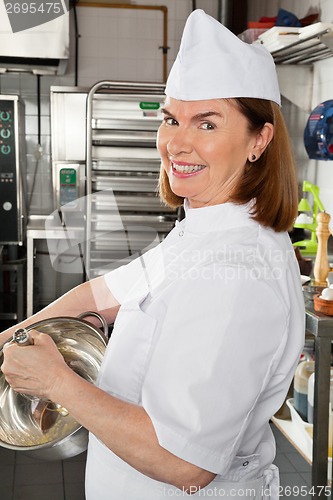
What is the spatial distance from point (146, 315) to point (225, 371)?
0.17m

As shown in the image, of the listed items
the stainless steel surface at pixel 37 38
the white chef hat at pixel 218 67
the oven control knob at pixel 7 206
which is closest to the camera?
the white chef hat at pixel 218 67

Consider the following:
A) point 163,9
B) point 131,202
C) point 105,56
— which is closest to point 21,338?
point 131,202

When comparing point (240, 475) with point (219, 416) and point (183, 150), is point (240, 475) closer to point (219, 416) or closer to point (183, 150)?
point (219, 416)

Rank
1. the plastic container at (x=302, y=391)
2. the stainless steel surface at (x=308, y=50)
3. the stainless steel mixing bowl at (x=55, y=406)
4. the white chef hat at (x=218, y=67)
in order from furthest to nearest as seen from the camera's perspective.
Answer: the stainless steel surface at (x=308, y=50)
the plastic container at (x=302, y=391)
the stainless steel mixing bowl at (x=55, y=406)
the white chef hat at (x=218, y=67)

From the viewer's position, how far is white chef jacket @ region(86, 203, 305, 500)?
2.97ft

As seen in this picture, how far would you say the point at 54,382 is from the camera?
957 mm

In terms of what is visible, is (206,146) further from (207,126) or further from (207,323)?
(207,323)

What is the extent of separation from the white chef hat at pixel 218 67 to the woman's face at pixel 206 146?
21mm

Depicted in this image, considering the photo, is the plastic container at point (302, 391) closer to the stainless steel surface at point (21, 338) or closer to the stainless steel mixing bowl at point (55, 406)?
the stainless steel mixing bowl at point (55, 406)

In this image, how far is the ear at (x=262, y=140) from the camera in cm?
105

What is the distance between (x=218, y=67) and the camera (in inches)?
39.6

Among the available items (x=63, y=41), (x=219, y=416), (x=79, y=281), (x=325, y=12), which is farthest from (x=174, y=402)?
(x=79, y=281)

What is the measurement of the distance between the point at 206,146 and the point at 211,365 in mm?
358

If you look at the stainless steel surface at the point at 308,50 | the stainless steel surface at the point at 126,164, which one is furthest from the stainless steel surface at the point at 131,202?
the stainless steel surface at the point at 308,50
